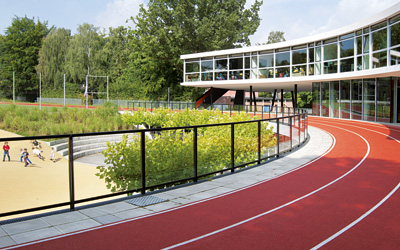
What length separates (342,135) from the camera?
1967 cm

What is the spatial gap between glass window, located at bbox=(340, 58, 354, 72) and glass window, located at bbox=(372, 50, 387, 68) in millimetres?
3246

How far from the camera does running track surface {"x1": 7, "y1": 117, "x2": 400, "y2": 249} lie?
5004 mm

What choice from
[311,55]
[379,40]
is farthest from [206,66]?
[379,40]

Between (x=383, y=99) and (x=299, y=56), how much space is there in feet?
34.4

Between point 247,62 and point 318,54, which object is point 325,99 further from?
point 247,62

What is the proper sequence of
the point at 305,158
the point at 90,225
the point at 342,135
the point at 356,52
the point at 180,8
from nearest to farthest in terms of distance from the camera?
the point at 90,225 → the point at 305,158 → the point at 342,135 → the point at 356,52 → the point at 180,8

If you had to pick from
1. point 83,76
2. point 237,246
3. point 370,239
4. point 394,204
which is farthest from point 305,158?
point 83,76

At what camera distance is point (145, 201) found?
7121 mm

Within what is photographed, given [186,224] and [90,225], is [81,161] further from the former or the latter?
[186,224]

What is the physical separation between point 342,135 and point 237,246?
16.6m

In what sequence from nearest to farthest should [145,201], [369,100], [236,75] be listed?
1. [145,201]
2. [369,100]
3. [236,75]

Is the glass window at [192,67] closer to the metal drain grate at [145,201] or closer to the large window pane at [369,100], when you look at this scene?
the large window pane at [369,100]

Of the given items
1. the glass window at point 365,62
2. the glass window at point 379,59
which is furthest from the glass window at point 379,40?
the glass window at point 365,62

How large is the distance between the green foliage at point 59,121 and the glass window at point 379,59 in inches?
829
